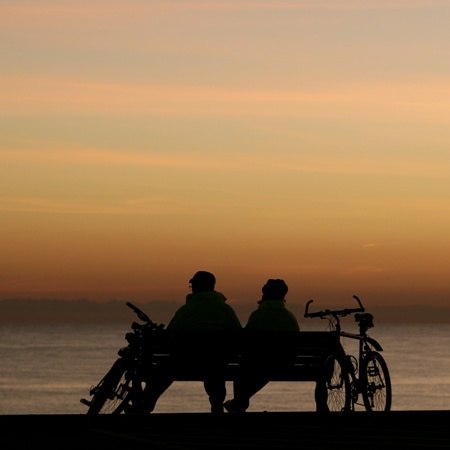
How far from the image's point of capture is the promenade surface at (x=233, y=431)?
13523 millimetres

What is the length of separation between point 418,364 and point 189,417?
18034 centimetres

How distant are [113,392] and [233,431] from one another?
309cm

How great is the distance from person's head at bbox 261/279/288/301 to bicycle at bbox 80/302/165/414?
1.33m

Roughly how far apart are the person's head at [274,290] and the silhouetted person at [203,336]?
1.67 feet

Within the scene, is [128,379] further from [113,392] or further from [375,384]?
[375,384]

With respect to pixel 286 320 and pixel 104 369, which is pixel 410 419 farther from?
pixel 104 369

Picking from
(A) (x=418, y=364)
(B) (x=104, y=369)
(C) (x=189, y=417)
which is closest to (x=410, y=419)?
(C) (x=189, y=417)

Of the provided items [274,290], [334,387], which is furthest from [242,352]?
[334,387]

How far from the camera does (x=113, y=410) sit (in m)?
18.1

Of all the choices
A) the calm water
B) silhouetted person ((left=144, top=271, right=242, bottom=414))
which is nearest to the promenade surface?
silhouetted person ((left=144, top=271, right=242, bottom=414))

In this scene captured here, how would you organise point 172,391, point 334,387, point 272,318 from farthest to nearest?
1. point 172,391
2. point 272,318
3. point 334,387

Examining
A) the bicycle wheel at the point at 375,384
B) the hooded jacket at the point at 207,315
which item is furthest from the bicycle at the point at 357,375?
the hooded jacket at the point at 207,315

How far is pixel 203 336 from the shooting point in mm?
17984

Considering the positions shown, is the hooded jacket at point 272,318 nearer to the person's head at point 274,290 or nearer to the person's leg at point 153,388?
the person's head at point 274,290
